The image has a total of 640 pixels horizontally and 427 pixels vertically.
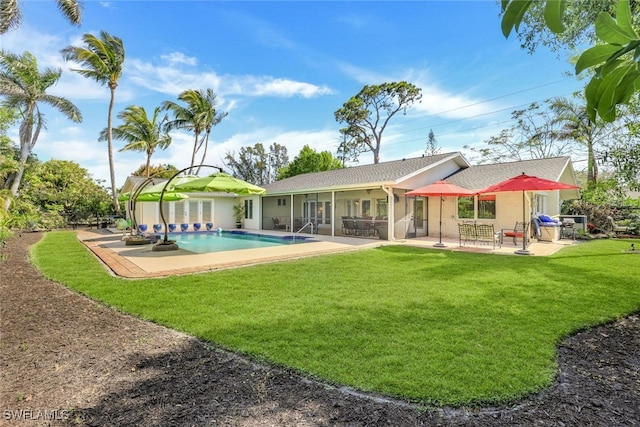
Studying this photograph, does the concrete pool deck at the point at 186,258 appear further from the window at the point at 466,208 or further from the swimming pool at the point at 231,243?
the window at the point at 466,208

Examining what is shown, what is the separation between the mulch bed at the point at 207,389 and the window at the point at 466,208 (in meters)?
12.5

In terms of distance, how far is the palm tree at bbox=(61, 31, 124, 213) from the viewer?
21.2m

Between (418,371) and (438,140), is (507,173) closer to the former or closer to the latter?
(418,371)

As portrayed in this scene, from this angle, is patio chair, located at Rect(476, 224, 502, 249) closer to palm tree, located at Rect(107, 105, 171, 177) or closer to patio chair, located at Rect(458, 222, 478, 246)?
patio chair, located at Rect(458, 222, 478, 246)

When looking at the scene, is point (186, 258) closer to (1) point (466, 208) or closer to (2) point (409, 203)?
(2) point (409, 203)

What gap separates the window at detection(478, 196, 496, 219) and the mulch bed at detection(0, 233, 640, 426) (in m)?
12.0

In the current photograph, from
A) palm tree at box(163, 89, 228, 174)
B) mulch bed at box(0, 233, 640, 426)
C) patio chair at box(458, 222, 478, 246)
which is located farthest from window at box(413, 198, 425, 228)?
palm tree at box(163, 89, 228, 174)

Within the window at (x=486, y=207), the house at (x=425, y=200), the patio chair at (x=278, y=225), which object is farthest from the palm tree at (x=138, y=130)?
the window at (x=486, y=207)

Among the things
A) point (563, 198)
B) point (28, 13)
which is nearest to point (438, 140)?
point (563, 198)

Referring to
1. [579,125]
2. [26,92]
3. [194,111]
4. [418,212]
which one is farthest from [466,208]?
[26,92]

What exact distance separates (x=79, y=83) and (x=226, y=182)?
62.9ft

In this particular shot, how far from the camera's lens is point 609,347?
13.5 feet

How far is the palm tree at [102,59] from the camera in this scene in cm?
2116

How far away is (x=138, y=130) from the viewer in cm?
2675
